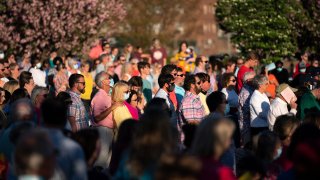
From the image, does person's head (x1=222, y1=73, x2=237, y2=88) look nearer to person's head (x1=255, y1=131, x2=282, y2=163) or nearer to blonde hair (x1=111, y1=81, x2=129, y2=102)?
blonde hair (x1=111, y1=81, x2=129, y2=102)

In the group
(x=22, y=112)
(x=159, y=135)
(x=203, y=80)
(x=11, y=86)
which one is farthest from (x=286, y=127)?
(x=11, y=86)

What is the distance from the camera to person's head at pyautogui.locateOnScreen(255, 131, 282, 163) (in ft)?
34.9

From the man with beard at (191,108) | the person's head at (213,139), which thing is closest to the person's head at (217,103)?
the man with beard at (191,108)

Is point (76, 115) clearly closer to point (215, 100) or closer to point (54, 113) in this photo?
point (215, 100)

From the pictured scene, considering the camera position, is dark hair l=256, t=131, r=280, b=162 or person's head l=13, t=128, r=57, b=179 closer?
person's head l=13, t=128, r=57, b=179

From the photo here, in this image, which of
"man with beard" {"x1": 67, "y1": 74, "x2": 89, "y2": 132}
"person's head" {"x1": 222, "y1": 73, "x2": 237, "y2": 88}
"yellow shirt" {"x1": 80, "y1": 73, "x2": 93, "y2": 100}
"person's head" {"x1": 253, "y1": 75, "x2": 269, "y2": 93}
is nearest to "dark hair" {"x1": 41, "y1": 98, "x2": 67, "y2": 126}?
"man with beard" {"x1": 67, "y1": 74, "x2": 89, "y2": 132}

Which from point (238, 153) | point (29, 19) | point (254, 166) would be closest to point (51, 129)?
point (254, 166)

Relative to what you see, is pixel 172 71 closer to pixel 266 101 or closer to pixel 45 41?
pixel 266 101

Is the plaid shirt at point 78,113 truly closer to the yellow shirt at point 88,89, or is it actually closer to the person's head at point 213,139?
the yellow shirt at point 88,89

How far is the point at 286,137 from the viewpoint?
38.8ft

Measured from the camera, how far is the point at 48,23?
3450cm

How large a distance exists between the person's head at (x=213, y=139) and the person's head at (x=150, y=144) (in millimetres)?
257

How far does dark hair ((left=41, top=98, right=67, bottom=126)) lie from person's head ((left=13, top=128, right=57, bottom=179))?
923mm

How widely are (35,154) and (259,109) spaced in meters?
8.51
